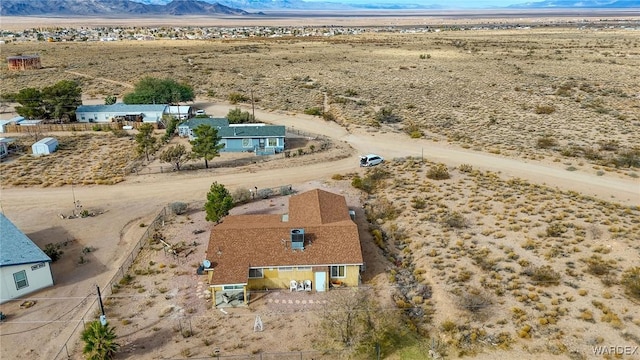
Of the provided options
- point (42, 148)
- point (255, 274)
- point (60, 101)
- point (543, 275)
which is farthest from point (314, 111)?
point (543, 275)

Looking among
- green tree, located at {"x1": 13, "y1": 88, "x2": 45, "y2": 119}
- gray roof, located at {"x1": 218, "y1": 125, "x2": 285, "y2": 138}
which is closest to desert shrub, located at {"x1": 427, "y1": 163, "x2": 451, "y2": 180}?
gray roof, located at {"x1": 218, "y1": 125, "x2": 285, "y2": 138}

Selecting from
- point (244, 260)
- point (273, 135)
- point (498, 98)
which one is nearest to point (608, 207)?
point (244, 260)

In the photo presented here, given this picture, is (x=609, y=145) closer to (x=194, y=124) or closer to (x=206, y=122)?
(x=206, y=122)

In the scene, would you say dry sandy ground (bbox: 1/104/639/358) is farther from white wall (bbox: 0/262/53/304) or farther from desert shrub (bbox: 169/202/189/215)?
desert shrub (bbox: 169/202/189/215)

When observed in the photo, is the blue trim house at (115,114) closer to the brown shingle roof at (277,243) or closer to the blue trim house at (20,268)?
the blue trim house at (20,268)

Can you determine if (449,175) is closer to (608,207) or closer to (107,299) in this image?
(608,207)
